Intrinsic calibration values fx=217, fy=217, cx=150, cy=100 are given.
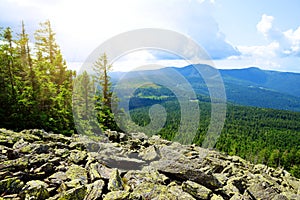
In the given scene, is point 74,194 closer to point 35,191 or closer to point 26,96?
point 35,191

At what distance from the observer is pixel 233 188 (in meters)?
13.2

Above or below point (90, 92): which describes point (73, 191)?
below

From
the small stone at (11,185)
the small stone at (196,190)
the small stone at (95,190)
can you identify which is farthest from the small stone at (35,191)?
the small stone at (196,190)

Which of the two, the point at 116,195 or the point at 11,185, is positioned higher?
the point at 11,185

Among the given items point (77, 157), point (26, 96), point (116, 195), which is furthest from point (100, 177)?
point (26, 96)

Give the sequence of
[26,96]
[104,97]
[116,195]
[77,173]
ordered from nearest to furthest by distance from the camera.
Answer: [116,195], [77,173], [26,96], [104,97]

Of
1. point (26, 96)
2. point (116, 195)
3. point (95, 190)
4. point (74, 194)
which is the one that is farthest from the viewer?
point (26, 96)

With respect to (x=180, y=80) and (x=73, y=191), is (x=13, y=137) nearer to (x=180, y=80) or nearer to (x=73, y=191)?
(x=73, y=191)

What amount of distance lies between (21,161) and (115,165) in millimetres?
5138

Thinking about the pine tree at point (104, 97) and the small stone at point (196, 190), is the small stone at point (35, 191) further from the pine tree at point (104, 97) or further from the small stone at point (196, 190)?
the pine tree at point (104, 97)

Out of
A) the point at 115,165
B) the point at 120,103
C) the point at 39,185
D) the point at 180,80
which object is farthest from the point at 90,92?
the point at 39,185

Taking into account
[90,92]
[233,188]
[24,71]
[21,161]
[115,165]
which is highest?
[24,71]

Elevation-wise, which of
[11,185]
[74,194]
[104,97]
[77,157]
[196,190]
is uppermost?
[104,97]

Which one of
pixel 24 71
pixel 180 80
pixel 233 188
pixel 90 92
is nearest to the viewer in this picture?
pixel 233 188
